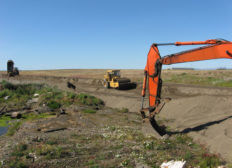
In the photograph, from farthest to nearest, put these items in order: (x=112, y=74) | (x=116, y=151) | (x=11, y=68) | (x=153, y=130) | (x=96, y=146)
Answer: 1. (x=11, y=68)
2. (x=112, y=74)
3. (x=153, y=130)
4. (x=96, y=146)
5. (x=116, y=151)

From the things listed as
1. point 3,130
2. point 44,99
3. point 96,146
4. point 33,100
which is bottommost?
point 3,130

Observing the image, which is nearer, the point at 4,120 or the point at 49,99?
the point at 4,120

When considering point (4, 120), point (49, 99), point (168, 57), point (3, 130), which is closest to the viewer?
point (168, 57)

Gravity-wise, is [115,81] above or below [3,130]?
above

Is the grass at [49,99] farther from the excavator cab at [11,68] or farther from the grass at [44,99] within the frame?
the excavator cab at [11,68]

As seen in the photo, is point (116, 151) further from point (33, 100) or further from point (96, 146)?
point (33, 100)

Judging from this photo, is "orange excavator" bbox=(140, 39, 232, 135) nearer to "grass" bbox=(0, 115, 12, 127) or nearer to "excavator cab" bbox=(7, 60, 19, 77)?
"grass" bbox=(0, 115, 12, 127)

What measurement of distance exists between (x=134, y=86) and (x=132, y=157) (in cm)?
2481

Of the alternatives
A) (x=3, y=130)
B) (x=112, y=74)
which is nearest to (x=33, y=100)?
(x=3, y=130)

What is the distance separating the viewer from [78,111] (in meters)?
18.7

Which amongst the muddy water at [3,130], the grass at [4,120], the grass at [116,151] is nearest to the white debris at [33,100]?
the grass at [4,120]

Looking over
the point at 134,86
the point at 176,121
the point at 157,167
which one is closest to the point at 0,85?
the point at 134,86

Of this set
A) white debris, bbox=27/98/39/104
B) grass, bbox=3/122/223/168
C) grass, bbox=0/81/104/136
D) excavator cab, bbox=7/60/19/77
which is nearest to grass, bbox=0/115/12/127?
grass, bbox=0/81/104/136

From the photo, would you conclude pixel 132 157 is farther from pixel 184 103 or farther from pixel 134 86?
pixel 134 86
